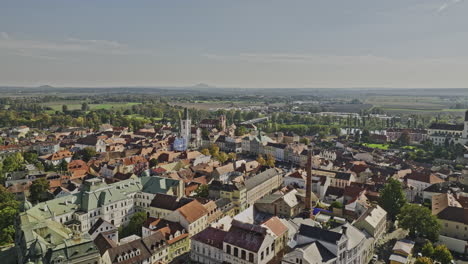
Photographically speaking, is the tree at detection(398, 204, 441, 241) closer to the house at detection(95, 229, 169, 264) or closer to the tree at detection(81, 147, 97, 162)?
the house at detection(95, 229, 169, 264)

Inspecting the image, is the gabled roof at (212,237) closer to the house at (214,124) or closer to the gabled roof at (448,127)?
the house at (214,124)

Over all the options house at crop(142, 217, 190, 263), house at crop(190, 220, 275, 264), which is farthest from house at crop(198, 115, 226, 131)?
house at crop(190, 220, 275, 264)

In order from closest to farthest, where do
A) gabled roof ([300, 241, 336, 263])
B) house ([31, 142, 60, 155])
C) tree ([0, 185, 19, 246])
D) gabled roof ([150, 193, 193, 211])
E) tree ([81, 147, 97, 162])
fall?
gabled roof ([300, 241, 336, 263]) → tree ([0, 185, 19, 246]) → gabled roof ([150, 193, 193, 211]) → tree ([81, 147, 97, 162]) → house ([31, 142, 60, 155])

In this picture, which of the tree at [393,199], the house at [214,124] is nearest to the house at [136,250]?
the tree at [393,199]

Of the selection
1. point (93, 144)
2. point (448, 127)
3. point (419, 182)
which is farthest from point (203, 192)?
point (448, 127)

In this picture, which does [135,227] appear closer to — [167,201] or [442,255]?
[167,201]

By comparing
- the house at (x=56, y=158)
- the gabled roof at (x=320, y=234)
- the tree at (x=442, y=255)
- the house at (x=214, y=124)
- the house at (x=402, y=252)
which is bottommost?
the house at (x=402, y=252)

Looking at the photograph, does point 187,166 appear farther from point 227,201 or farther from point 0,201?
point 0,201

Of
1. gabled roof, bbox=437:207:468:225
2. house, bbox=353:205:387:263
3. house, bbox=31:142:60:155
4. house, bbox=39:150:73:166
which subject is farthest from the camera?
house, bbox=31:142:60:155
